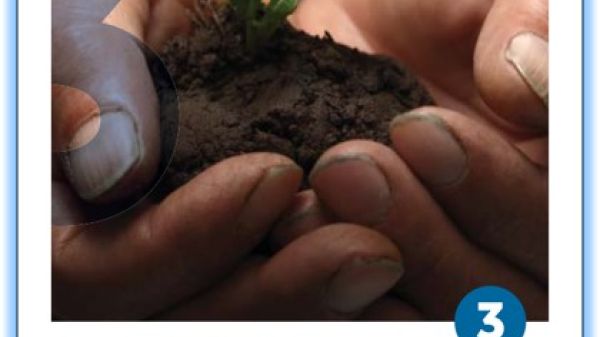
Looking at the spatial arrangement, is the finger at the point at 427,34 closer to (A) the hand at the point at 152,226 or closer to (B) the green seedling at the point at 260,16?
(B) the green seedling at the point at 260,16

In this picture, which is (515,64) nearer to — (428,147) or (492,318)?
(428,147)

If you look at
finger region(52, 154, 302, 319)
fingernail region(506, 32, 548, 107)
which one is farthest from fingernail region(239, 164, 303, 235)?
fingernail region(506, 32, 548, 107)

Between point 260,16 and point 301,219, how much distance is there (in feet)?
0.59

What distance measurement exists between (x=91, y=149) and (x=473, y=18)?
36cm

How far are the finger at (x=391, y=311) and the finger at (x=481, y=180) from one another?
88 millimetres

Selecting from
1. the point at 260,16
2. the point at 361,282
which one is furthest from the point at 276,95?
the point at 361,282

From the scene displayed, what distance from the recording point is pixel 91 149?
667mm

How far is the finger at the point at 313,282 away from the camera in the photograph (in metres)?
0.66

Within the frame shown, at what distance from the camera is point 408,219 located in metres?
0.67

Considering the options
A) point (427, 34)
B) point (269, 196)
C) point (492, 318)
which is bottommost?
point (492, 318)
